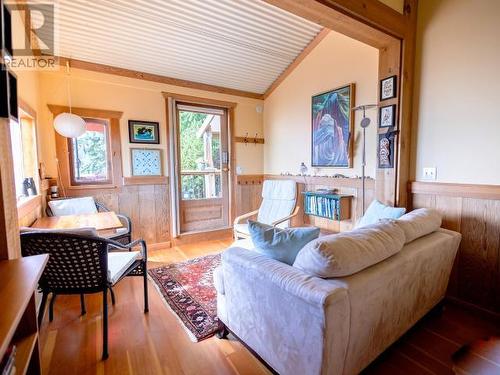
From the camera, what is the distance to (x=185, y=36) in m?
2.96

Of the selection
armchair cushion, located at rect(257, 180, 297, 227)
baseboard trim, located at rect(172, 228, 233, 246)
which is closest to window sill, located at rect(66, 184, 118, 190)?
baseboard trim, located at rect(172, 228, 233, 246)

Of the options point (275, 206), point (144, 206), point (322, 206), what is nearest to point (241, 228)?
point (275, 206)

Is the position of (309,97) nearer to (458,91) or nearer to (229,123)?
(229,123)

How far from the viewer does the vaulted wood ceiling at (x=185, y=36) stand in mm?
2545

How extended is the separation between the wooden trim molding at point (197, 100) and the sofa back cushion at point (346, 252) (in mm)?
3142

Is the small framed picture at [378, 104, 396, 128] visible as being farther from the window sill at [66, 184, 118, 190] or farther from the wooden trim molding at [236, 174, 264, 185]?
the window sill at [66, 184, 118, 190]

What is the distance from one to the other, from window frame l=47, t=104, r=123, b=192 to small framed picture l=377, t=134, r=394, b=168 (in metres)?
3.01

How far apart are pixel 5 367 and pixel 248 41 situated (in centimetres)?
340

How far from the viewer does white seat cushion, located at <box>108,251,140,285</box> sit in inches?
69.6

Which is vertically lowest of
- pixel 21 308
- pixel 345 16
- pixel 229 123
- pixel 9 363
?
pixel 9 363

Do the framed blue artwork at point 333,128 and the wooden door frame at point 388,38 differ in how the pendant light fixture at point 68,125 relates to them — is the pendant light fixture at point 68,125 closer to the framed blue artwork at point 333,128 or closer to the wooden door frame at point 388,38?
the wooden door frame at point 388,38

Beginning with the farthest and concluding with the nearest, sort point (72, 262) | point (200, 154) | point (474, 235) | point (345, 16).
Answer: point (200, 154), point (474, 235), point (345, 16), point (72, 262)

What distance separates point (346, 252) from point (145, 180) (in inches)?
119

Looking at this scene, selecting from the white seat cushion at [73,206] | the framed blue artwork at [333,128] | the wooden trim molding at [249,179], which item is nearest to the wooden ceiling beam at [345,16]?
the framed blue artwork at [333,128]
